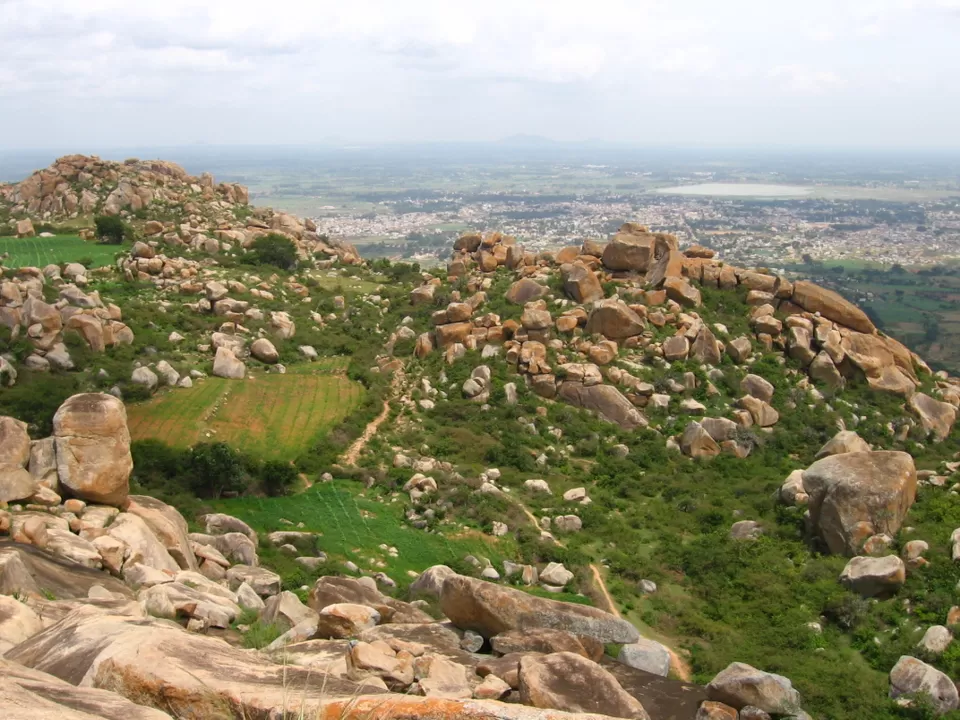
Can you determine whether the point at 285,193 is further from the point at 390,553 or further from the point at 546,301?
the point at 390,553

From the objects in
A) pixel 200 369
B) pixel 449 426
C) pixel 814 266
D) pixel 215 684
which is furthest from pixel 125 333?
pixel 814 266

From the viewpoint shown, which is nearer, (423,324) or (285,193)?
(423,324)

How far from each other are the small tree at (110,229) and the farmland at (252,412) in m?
24.3

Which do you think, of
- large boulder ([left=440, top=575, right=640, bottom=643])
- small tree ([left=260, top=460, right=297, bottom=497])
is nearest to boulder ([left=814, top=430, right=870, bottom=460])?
large boulder ([left=440, top=575, right=640, bottom=643])

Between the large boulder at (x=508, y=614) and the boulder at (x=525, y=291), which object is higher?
the boulder at (x=525, y=291)

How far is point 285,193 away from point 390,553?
19069cm

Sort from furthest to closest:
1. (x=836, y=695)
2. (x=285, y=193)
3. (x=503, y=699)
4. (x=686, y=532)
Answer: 1. (x=285, y=193)
2. (x=686, y=532)
3. (x=836, y=695)
4. (x=503, y=699)

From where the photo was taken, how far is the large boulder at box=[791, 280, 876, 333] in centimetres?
3438

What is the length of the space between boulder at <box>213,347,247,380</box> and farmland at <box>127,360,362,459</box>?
0.38 meters

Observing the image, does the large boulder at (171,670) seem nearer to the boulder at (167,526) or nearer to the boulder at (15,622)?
the boulder at (15,622)

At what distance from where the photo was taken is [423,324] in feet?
130

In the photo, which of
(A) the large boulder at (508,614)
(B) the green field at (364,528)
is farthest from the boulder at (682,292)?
(A) the large boulder at (508,614)

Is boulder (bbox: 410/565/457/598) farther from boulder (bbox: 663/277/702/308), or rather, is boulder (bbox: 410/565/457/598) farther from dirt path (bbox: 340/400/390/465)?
boulder (bbox: 663/277/702/308)

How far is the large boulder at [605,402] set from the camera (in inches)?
1142
